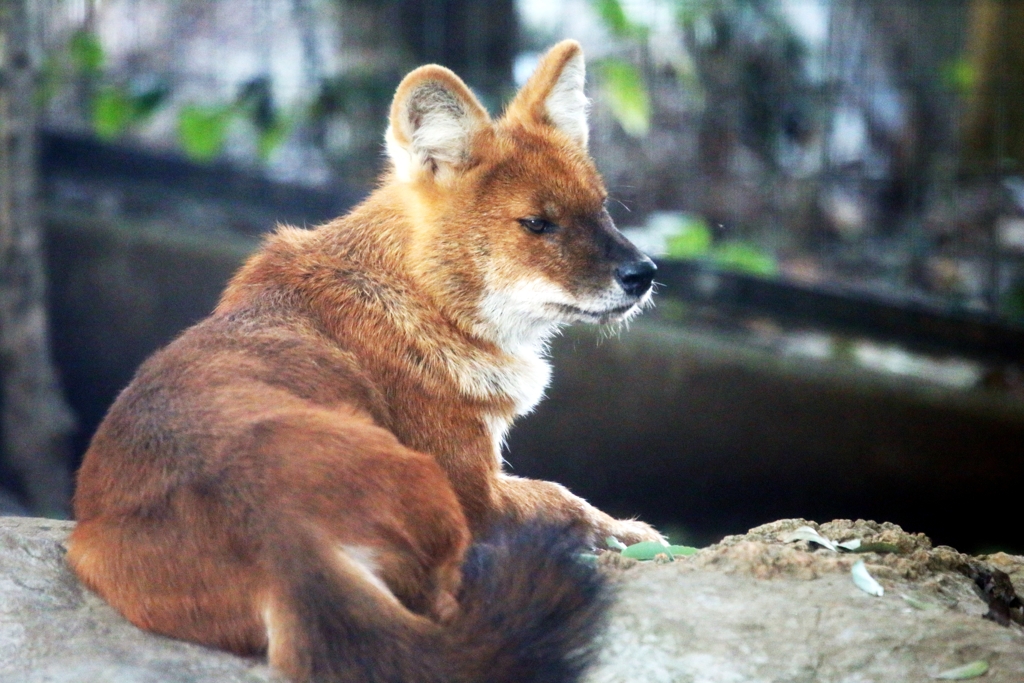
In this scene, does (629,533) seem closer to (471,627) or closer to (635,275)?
(635,275)

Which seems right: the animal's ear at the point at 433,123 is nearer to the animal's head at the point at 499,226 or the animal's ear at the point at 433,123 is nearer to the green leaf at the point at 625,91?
the animal's head at the point at 499,226

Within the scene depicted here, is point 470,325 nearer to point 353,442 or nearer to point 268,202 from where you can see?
point 353,442

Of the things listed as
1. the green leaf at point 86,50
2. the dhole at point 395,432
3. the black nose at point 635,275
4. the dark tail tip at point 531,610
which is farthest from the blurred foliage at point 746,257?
the dark tail tip at point 531,610

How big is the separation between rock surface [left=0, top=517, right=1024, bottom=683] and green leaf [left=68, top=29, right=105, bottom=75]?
519 cm

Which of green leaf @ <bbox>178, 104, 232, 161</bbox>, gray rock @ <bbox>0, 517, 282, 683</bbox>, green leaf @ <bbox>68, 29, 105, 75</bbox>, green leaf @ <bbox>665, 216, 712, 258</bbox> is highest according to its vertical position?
green leaf @ <bbox>68, 29, 105, 75</bbox>

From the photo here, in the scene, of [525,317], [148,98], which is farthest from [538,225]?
[148,98]

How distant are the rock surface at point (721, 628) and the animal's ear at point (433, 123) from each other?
1566 millimetres

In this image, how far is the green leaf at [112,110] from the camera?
831cm

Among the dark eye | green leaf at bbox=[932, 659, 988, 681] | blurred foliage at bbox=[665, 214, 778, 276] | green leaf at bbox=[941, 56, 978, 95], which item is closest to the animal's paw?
the dark eye

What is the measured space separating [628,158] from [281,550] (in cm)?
622

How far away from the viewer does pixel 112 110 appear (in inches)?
328

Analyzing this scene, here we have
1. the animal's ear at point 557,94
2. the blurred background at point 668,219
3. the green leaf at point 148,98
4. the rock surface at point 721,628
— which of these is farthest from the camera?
the green leaf at point 148,98

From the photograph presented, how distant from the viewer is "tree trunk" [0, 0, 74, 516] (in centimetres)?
668

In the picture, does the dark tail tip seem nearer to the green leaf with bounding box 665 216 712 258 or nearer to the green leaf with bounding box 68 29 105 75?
the green leaf with bounding box 665 216 712 258
